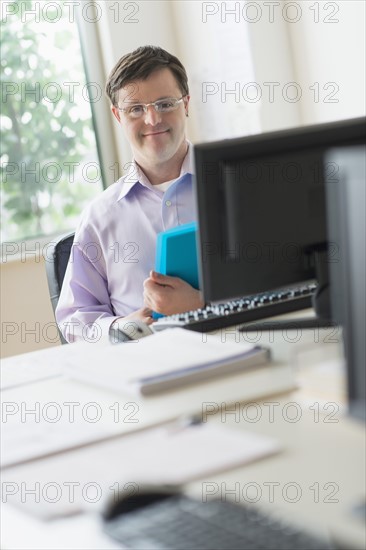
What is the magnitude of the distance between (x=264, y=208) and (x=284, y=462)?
610 mm

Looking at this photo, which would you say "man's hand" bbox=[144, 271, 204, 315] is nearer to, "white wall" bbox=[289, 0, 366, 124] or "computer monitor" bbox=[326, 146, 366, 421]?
"computer monitor" bbox=[326, 146, 366, 421]

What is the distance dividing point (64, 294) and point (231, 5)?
1.77 m

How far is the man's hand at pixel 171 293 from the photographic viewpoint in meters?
2.25

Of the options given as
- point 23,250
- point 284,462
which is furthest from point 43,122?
point 284,462

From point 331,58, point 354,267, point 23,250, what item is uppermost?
point 331,58

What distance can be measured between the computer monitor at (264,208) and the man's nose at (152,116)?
1040 millimetres

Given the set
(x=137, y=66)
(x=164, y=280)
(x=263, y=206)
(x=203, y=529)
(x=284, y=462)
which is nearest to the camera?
(x=203, y=529)

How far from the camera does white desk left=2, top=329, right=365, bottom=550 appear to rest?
3.57ft

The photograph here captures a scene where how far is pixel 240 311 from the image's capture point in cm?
210

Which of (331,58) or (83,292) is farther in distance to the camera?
(331,58)

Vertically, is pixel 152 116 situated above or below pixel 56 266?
above

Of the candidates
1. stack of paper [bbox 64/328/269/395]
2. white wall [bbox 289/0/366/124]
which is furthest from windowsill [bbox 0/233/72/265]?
stack of paper [bbox 64/328/269/395]

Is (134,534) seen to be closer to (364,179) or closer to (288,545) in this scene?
(288,545)

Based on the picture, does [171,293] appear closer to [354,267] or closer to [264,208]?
Result: [264,208]
